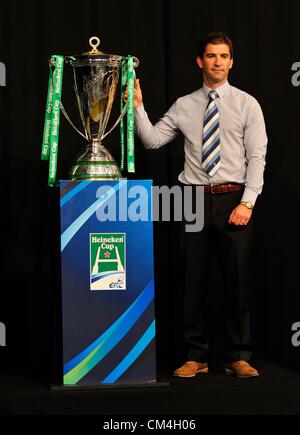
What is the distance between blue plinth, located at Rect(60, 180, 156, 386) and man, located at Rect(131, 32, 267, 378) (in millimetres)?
331

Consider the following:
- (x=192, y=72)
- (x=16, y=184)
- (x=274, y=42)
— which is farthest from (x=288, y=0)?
(x=16, y=184)

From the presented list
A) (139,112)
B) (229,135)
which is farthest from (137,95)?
(229,135)

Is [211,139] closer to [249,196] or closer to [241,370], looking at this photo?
[249,196]

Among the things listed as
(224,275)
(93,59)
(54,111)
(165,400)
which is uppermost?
(93,59)

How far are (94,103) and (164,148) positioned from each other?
0.94 m

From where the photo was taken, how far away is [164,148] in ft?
15.2

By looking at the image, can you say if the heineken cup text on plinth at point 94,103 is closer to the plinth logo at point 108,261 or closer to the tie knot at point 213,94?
the plinth logo at point 108,261

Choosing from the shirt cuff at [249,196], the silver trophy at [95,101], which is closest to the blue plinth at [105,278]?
the silver trophy at [95,101]

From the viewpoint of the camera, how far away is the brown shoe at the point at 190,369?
376 centimetres

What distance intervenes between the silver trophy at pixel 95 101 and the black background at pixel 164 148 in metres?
0.76

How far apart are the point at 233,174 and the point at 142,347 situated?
847 mm

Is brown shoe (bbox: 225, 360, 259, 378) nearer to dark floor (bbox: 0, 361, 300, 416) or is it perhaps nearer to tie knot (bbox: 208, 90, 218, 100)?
dark floor (bbox: 0, 361, 300, 416)

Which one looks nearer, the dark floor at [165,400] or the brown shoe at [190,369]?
the dark floor at [165,400]
